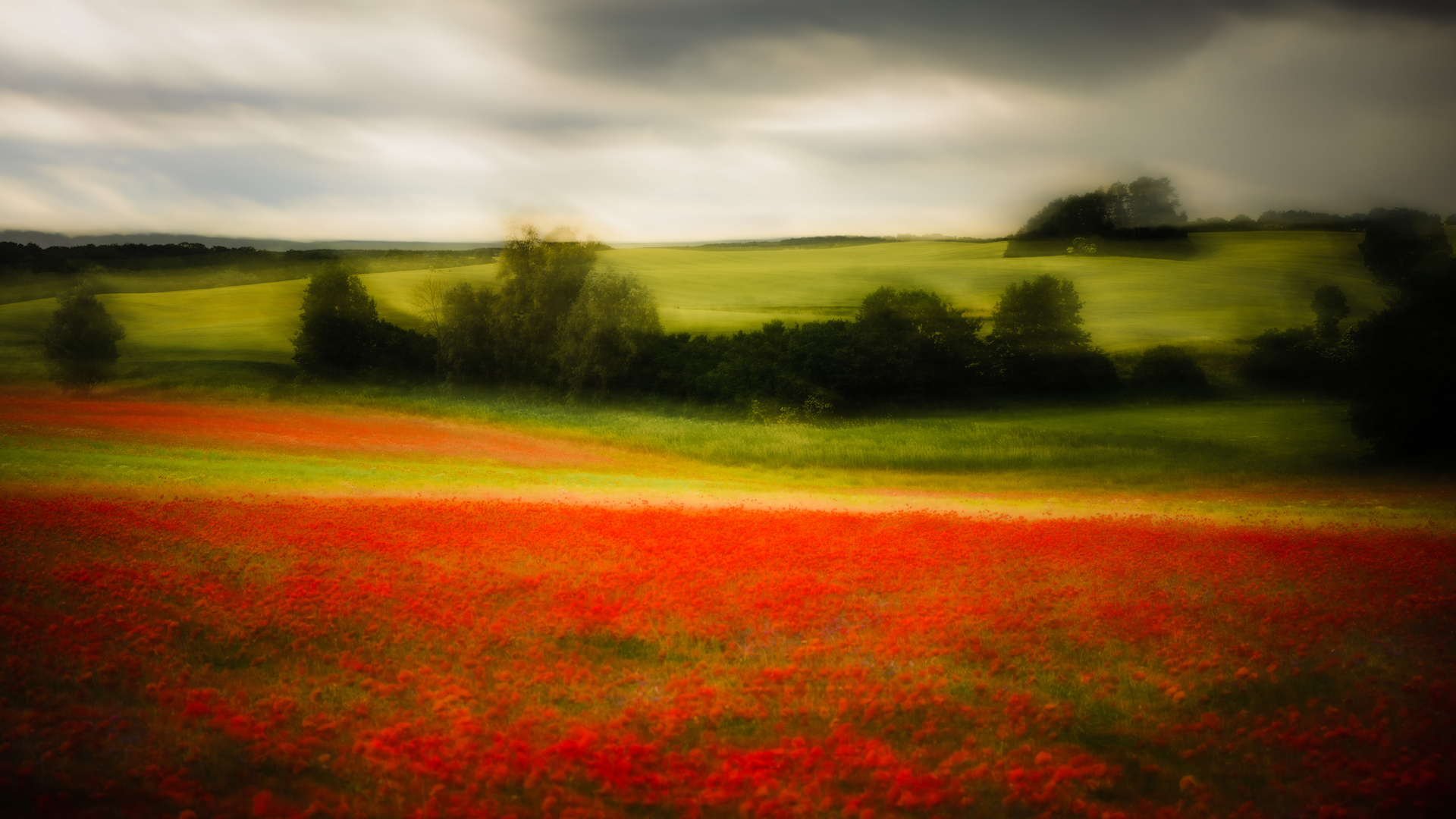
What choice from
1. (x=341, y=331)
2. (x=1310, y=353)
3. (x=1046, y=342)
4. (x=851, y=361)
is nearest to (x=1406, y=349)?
(x=1310, y=353)

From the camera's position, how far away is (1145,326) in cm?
2577

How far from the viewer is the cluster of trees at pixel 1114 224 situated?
21.3 metres

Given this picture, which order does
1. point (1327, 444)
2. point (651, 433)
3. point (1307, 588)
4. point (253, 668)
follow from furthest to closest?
point (651, 433), point (1327, 444), point (1307, 588), point (253, 668)

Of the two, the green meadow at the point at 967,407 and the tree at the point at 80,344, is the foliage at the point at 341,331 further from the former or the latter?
the tree at the point at 80,344

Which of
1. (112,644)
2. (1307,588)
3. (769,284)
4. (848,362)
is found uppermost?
(769,284)

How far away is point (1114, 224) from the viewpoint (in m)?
24.2

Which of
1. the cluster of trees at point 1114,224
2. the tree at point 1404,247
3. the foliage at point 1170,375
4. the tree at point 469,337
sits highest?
the cluster of trees at point 1114,224

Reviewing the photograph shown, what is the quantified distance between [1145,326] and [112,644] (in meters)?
29.5

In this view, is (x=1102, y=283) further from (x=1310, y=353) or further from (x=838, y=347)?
(x=838, y=347)

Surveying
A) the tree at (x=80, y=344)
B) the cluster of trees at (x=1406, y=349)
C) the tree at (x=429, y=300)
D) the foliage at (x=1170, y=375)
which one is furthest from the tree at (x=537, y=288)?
the cluster of trees at (x=1406, y=349)

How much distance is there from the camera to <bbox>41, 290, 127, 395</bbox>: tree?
54.0 ft

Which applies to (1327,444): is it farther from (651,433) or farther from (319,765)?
(319,765)

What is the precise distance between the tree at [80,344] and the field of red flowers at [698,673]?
25.9 feet

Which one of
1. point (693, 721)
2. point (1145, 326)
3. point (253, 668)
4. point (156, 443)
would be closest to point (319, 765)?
point (253, 668)
